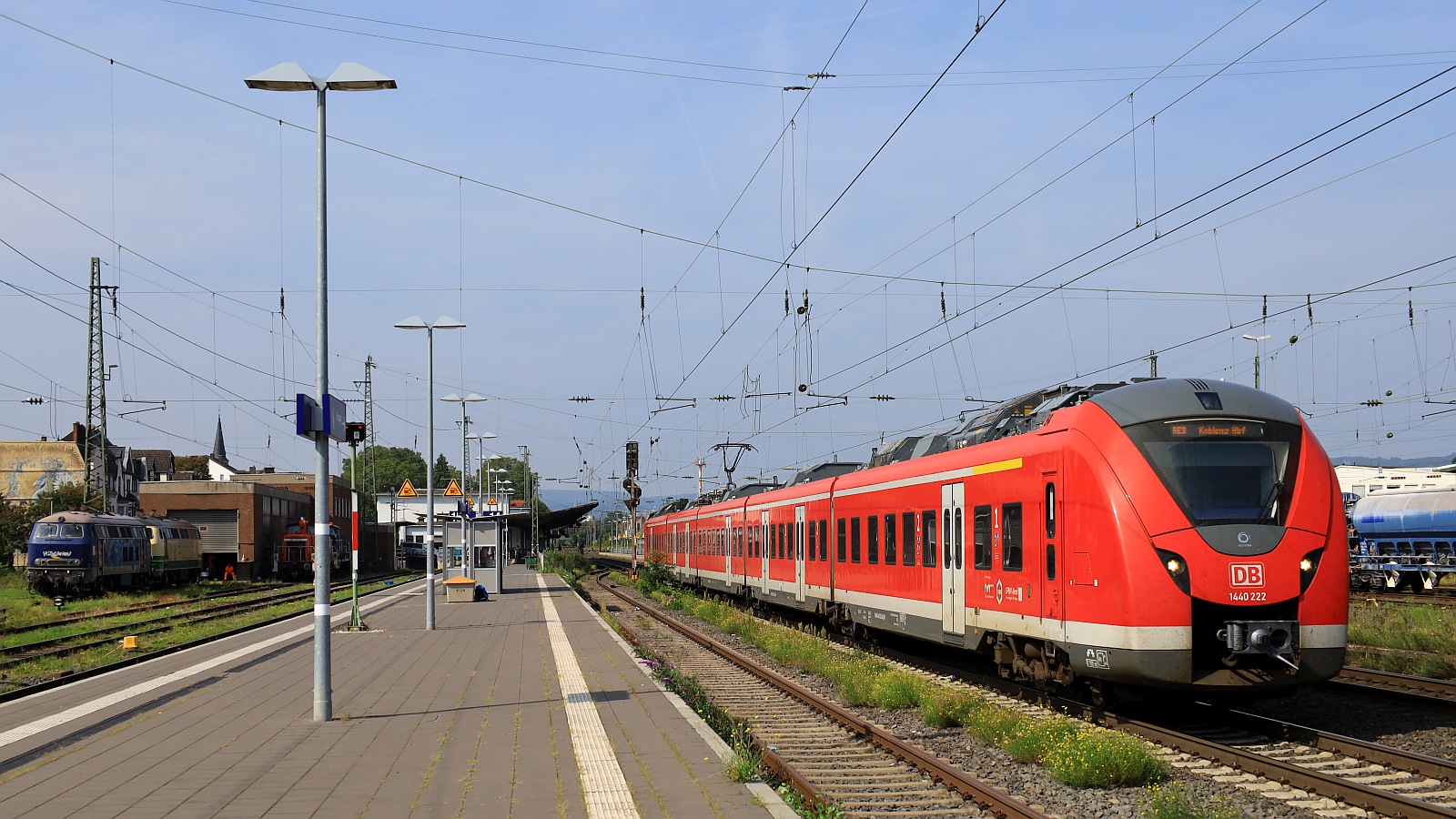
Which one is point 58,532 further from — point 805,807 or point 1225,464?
point 1225,464

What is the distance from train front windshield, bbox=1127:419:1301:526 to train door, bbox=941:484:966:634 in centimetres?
394

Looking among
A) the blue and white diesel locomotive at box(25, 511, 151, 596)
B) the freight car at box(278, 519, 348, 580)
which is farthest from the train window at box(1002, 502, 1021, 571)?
the freight car at box(278, 519, 348, 580)

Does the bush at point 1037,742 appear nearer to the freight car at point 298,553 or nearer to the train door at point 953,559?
the train door at point 953,559

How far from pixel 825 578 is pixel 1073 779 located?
44.8 feet

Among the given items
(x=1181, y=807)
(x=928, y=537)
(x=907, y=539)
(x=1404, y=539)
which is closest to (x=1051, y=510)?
(x=928, y=537)

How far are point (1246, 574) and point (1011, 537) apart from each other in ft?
9.65

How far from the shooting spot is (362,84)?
12.9 m

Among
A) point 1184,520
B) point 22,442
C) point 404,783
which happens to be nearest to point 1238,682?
point 1184,520

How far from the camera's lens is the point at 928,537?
53.6ft

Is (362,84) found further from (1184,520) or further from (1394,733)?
(1394,733)

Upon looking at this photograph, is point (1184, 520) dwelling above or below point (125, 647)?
above

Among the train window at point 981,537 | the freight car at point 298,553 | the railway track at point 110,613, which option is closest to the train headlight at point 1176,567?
the train window at point 981,537

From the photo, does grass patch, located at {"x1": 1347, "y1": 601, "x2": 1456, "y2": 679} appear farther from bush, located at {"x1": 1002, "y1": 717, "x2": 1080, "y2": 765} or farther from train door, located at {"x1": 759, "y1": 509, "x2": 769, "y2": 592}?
train door, located at {"x1": 759, "y1": 509, "x2": 769, "y2": 592}

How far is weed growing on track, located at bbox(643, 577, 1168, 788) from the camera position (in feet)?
30.2
